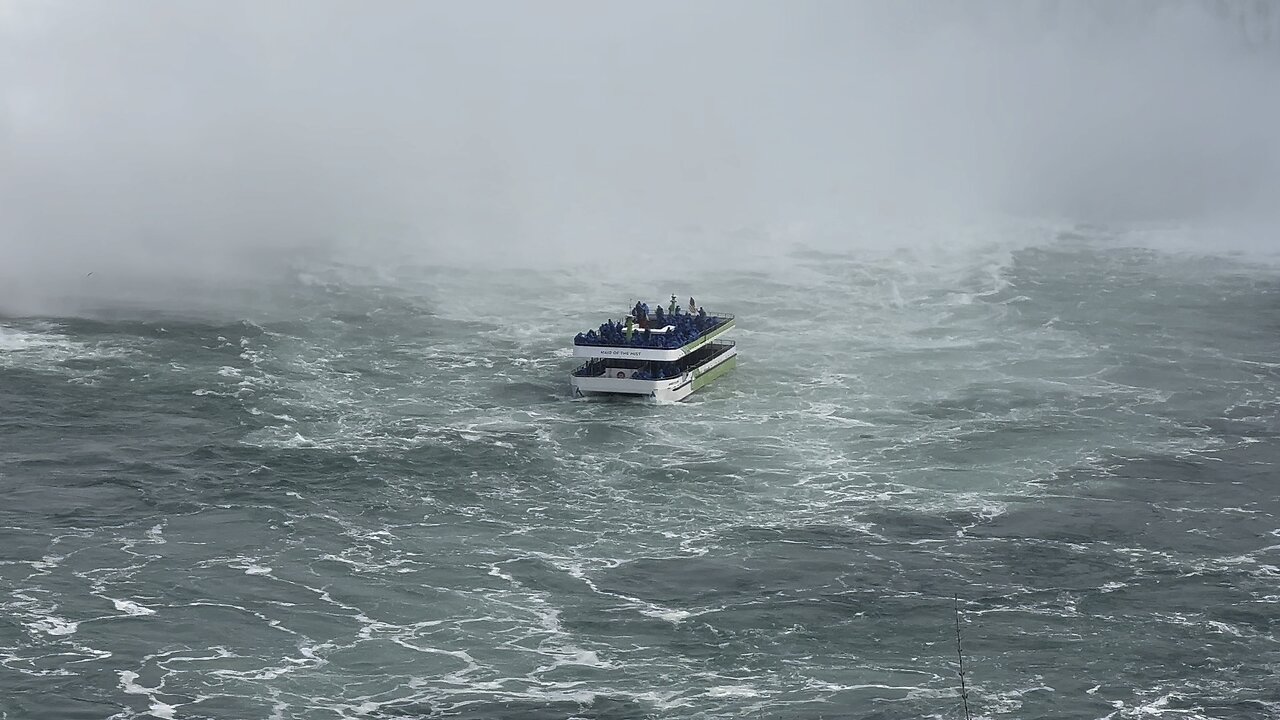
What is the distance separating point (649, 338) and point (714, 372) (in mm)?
6108

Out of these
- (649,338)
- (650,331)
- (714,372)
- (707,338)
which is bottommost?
(714,372)

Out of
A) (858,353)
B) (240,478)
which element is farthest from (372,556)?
(858,353)

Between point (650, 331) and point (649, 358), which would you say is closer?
point (649, 358)

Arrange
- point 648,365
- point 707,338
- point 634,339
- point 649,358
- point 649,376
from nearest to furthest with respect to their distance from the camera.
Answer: point 649,358 < point 649,376 < point 634,339 < point 648,365 < point 707,338

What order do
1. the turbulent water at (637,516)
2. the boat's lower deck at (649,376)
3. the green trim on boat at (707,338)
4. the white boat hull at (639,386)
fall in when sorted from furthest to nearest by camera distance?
1. the green trim on boat at (707,338)
2. the boat's lower deck at (649,376)
3. the white boat hull at (639,386)
4. the turbulent water at (637,516)

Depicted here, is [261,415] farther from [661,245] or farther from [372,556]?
[661,245]

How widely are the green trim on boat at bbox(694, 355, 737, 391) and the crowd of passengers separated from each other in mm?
2641

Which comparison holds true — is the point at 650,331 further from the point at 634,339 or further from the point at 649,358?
the point at 649,358

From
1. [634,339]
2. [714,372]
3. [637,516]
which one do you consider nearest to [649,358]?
[634,339]

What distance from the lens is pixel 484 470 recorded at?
346 feet

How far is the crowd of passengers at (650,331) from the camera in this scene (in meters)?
121

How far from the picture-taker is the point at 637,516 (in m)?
98.1

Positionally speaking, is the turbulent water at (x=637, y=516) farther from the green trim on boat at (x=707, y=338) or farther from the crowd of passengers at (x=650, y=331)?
the crowd of passengers at (x=650, y=331)

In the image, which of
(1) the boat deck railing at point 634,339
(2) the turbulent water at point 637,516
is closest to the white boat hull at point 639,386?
(2) the turbulent water at point 637,516
